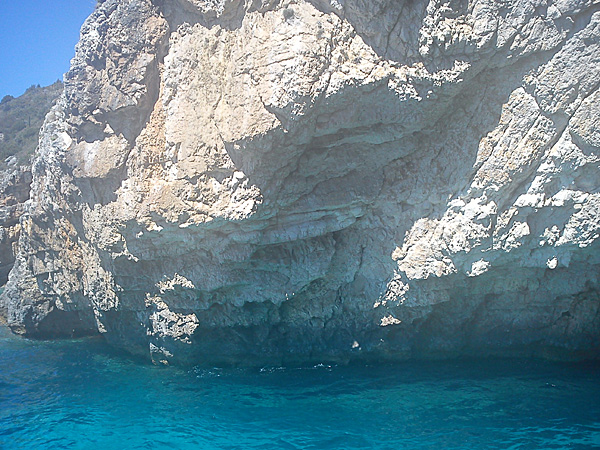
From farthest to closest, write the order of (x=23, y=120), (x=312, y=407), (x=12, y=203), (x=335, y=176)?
(x=23, y=120) < (x=12, y=203) < (x=335, y=176) < (x=312, y=407)

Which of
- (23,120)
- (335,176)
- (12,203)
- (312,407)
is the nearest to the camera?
(312,407)

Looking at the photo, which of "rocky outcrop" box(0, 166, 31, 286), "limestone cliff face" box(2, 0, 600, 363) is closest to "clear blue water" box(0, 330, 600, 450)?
"limestone cliff face" box(2, 0, 600, 363)

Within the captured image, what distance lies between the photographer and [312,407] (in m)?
12.9

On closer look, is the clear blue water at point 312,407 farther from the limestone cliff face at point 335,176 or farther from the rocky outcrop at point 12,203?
the rocky outcrop at point 12,203

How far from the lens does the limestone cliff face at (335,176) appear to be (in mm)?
10680

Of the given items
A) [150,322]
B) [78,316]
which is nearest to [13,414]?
[150,322]

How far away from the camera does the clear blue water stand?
11.2 meters

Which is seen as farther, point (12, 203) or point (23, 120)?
point (23, 120)

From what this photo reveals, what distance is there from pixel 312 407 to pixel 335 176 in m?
6.61

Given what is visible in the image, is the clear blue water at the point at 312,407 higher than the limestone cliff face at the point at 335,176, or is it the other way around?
the limestone cliff face at the point at 335,176

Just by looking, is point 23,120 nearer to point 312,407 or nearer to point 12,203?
point 12,203

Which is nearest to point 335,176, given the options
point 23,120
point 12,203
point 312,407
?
point 312,407

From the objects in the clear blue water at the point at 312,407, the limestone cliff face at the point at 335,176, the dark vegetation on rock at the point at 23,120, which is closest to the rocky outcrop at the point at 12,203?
the dark vegetation on rock at the point at 23,120

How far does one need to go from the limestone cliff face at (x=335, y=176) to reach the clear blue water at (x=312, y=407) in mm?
1211
